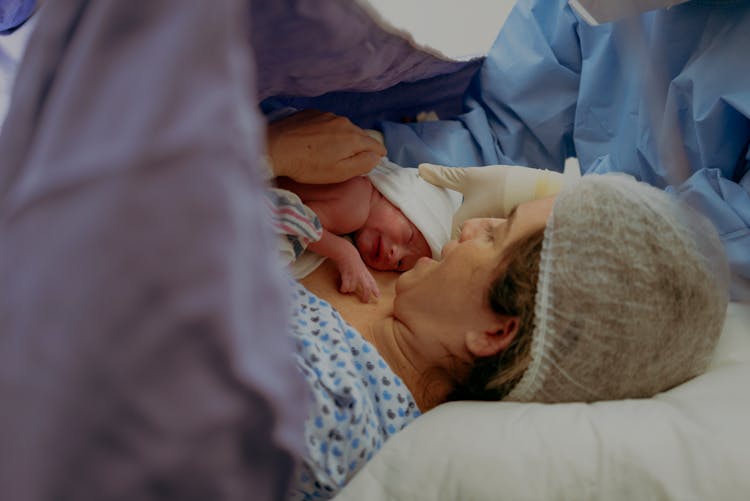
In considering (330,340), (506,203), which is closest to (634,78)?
(506,203)

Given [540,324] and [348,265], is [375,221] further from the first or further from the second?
[540,324]

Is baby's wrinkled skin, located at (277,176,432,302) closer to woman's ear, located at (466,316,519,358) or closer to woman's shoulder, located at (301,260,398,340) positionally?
woman's shoulder, located at (301,260,398,340)

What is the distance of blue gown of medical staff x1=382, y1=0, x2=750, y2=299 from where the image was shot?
0.87 meters

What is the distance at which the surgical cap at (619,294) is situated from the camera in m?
0.67

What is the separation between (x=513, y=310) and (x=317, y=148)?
378mm

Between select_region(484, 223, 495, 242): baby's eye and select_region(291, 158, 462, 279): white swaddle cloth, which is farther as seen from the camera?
select_region(291, 158, 462, 279): white swaddle cloth

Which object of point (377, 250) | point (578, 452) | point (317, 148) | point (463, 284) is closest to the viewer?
point (578, 452)

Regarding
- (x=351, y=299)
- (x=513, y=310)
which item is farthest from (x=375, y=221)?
(x=513, y=310)

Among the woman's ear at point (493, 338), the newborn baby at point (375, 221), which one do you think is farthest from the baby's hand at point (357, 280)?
the woman's ear at point (493, 338)

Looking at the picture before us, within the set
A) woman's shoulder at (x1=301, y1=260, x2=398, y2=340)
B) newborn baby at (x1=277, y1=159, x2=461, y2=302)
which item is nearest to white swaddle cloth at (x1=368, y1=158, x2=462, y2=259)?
newborn baby at (x1=277, y1=159, x2=461, y2=302)

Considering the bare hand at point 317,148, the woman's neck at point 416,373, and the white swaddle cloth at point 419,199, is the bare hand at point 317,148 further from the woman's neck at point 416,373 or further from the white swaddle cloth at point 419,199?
the woman's neck at point 416,373

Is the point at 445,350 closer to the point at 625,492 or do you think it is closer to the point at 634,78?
the point at 625,492

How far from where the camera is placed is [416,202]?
1.03m

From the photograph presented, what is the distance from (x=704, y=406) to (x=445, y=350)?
0.29 m
